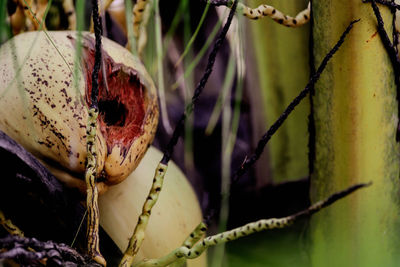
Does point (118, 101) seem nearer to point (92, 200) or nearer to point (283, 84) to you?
point (92, 200)

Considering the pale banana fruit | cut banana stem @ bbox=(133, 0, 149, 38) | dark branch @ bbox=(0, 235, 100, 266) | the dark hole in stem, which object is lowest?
the pale banana fruit

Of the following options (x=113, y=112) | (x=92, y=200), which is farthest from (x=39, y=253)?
(x=113, y=112)

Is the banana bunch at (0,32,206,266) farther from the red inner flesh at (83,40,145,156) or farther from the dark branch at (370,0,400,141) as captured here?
the dark branch at (370,0,400,141)

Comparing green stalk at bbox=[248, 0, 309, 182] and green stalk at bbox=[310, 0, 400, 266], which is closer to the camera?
green stalk at bbox=[310, 0, 400, 266]

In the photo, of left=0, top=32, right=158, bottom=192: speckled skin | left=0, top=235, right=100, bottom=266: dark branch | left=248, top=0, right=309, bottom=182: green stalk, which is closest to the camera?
left=0, top=235, right=100, bottom=266: dark branch

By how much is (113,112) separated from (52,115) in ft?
0.19

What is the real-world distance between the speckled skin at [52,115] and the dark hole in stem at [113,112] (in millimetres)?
24

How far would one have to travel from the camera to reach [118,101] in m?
0.49

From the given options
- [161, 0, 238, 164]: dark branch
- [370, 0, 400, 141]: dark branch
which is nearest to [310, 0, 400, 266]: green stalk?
[370, 0, 400, 141]: dark branch

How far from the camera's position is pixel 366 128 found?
49cm

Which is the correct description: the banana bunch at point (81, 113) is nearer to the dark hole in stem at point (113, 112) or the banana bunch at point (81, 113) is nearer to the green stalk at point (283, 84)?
the dark hole in stem at point (113, 112)

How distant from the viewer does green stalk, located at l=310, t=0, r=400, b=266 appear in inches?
18.8

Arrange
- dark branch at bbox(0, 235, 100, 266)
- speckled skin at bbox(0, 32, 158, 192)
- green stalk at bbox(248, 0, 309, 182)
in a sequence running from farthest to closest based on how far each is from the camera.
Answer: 1. green stalk at bbox(248, 0, 309, 182)
2. speckled skin at bbox(0, 32, 158, 192)
3. dark branch at bbox(0, 235, 100, 266)

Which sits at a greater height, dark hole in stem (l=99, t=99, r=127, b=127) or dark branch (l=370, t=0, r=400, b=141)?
dark branch (l=370, t=0, r=400, b=141)
